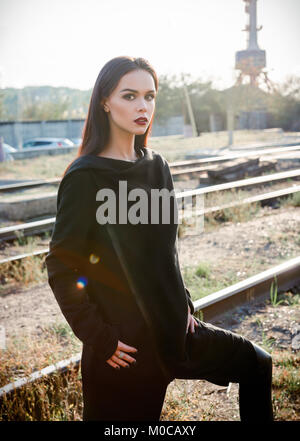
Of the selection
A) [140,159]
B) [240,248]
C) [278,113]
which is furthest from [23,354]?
[278,113]

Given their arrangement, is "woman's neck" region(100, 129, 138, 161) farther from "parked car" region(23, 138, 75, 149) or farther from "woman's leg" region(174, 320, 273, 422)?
"parked car" region(23, 138, 75, 149)

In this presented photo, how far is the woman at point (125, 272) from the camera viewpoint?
1.73 meters

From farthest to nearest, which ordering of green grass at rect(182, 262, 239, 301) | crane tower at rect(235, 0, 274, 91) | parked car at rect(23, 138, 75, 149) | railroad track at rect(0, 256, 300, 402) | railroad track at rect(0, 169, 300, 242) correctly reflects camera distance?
crane tower at rect(235, 0, 274, 91), parked car at rect(23, 138, 75, 149), railroad track at rect(0, 169, 300, 242), green grass at rect(182, 262, 239, 301), railroad track at rect(0, 256, 300, 402)

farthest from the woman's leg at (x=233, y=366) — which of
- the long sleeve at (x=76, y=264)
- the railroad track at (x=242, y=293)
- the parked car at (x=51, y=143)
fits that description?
the parked car at (x=51, y=143)

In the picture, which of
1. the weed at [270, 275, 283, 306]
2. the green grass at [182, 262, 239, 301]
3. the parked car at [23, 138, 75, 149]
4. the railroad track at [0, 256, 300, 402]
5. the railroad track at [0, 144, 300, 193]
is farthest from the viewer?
the parked car at [23, 138, 75, 149]

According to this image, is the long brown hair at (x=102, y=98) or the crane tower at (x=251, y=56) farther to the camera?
the crane tower at (x=251, y=56)

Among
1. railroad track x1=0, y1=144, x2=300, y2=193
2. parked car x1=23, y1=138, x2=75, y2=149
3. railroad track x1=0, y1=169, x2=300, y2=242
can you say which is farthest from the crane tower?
railroad track x1=0, y1=169, x2=300, y2=242

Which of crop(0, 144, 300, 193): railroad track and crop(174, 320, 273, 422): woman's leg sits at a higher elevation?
crop(0, 144, 300, 193): railroad track

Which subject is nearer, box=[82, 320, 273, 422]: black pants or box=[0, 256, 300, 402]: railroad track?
box=[82, 320, 273, 422]: black pants

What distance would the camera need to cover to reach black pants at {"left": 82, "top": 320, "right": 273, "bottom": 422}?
1.86 metres

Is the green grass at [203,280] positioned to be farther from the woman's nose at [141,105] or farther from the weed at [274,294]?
the woman's nose at [141,105]

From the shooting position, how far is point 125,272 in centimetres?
176

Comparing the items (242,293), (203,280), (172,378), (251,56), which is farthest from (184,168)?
(251,56)

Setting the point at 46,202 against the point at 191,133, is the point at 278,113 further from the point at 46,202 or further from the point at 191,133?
the point at 46,202
